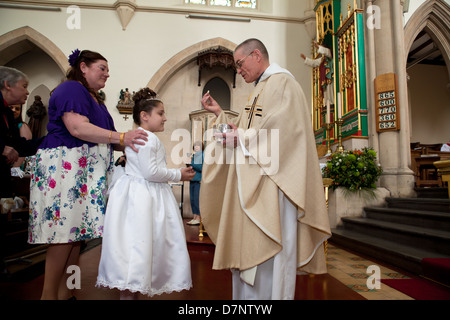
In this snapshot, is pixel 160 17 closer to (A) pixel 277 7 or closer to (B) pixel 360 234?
(A) pixel 277 7

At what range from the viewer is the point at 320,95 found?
716 centimetres

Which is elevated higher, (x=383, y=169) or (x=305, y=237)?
(x=383, y=169)

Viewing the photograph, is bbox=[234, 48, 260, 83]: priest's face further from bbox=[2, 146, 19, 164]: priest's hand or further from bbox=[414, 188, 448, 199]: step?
bbox=[414, 188, 448, 199]: step

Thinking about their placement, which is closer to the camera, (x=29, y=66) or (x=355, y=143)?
(x=355, y=143)

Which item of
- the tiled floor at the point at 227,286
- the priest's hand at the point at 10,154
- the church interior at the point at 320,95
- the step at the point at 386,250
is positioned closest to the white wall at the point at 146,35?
the church interior at the point at 320,95

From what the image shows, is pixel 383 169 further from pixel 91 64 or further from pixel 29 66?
pixel 29 66

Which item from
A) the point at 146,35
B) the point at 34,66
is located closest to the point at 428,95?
the point at 146,35

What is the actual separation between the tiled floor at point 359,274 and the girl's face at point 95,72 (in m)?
2.52

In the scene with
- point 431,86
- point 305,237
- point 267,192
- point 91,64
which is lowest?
point 305,237
